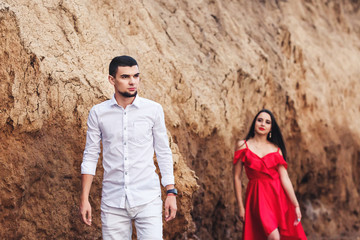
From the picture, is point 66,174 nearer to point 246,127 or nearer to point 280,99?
point 246,127

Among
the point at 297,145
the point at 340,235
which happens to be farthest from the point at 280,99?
the point at 340,235

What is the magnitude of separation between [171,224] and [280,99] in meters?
4.58

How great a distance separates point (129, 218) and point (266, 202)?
2504mm

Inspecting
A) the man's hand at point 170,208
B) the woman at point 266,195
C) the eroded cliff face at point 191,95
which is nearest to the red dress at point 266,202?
the woman at point 266,195

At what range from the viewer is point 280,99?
31.8ft

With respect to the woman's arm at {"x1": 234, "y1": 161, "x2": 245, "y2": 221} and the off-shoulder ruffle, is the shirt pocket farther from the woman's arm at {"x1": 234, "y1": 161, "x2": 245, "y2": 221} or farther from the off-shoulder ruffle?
the off-shoulder ruffle

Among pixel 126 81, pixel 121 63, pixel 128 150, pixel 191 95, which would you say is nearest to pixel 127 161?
pixel 128 150

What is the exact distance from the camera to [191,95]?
7.34 m

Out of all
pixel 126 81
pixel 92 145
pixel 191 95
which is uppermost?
pixel 191 95

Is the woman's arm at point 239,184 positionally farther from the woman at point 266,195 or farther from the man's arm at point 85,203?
the man's arm at point 85,203

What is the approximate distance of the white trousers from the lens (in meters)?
3.92

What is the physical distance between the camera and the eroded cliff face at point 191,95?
5.22 meters

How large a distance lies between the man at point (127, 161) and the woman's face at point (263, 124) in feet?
8.10

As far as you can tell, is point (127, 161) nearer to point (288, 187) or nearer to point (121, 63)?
point (121, 63)
